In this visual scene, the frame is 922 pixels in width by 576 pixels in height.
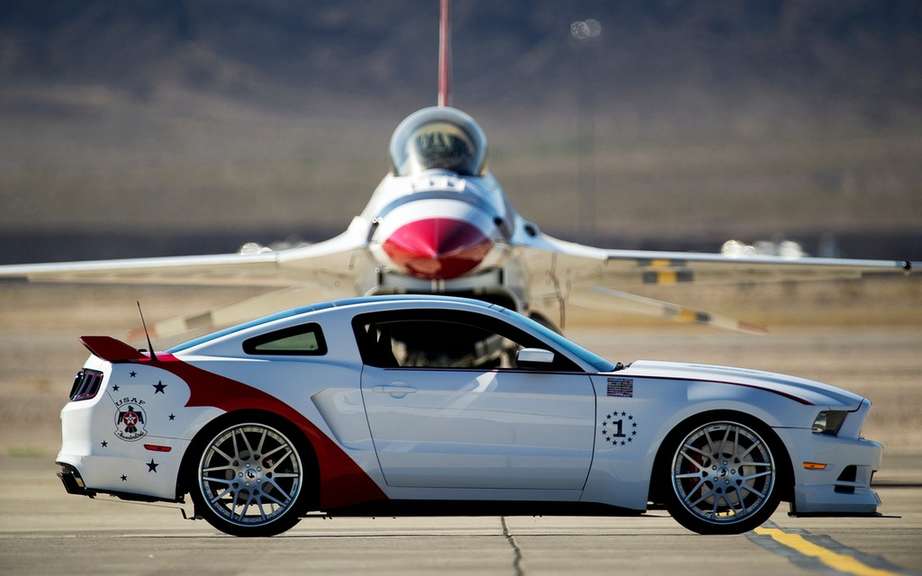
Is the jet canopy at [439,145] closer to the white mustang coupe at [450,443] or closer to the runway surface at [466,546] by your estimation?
the runway surface at [466,546]

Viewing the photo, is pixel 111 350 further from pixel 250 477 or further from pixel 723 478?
pixel 723 478

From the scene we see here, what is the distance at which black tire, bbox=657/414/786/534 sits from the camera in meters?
9.04

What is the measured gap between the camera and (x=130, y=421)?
902cm

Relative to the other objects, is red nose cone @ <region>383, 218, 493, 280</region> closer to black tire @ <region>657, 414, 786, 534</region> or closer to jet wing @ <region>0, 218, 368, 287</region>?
jet wing @ <region>0, 218, 368, 287</region>

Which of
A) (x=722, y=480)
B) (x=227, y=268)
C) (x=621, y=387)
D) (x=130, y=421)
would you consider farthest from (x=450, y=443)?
(x=227, y=268)

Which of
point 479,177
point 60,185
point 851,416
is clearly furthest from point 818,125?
point 851,416

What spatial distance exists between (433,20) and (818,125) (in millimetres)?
40617

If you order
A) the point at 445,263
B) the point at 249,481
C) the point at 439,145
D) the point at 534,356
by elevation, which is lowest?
the point at 249,481

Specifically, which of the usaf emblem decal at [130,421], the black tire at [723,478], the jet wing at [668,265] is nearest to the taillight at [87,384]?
the usaf emblem decal at [130,421]

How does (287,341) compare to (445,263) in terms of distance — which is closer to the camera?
(287,341)

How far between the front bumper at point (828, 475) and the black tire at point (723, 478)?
0.10 metres

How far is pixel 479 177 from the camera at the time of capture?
768 inches

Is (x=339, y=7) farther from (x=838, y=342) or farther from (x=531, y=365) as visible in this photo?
(x=531, y=365)

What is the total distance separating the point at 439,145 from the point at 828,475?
11301 millimetres
